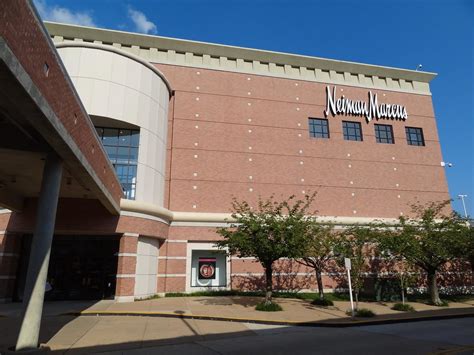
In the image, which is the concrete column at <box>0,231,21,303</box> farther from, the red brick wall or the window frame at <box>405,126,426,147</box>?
the window frame at <box>405,126,426,147</box>

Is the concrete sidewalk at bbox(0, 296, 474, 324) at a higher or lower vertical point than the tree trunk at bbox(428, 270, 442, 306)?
lower

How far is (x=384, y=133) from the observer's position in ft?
99.8

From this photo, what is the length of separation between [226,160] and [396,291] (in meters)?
14.6

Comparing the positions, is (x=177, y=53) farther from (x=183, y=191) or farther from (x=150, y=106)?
(x=183, y=191)

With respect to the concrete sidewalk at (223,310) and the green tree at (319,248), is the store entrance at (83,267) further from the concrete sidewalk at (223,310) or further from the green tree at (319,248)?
the green tree at (319,248)

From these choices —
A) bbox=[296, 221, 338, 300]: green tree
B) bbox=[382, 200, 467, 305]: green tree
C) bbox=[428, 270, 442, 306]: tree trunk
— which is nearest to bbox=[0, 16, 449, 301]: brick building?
bbox=[296, 221, 338, 300]: green tree

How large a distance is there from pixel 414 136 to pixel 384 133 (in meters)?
3.09

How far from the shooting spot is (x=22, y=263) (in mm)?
19969

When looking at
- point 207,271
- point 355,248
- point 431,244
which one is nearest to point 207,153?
point 207,271

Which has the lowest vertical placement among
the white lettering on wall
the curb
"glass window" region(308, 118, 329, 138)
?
the curb

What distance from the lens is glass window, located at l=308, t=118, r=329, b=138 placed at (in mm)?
28672

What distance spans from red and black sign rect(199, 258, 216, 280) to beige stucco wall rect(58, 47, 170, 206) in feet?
16.3

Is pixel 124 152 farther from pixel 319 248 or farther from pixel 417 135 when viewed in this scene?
pixel 417 135

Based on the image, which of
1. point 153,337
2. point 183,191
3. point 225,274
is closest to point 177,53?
point 183,191
